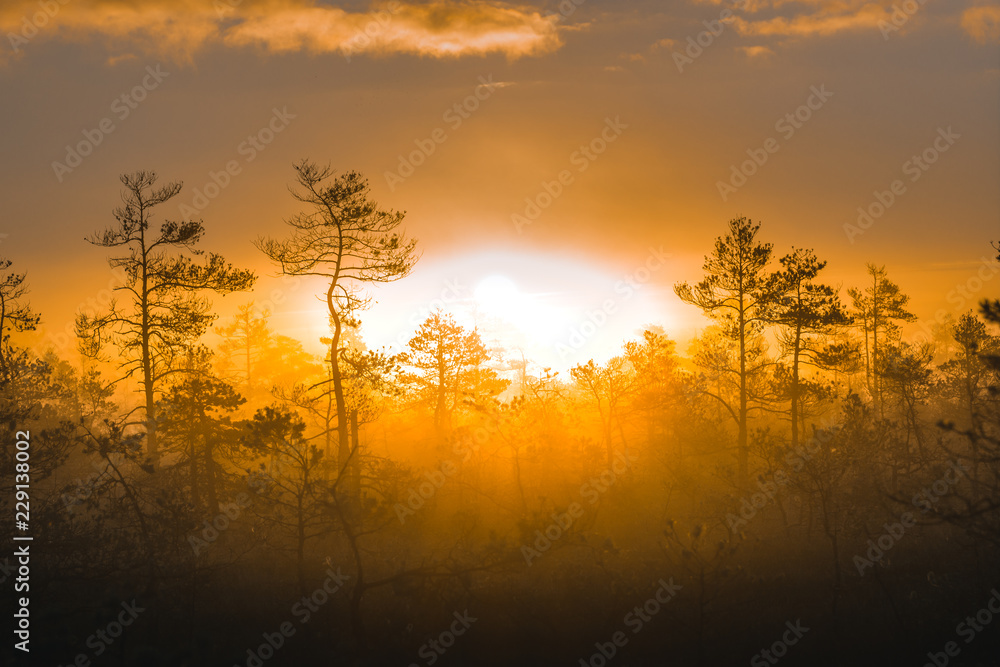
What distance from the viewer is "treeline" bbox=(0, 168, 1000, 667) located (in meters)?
17.7

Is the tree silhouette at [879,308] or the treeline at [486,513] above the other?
the tree silhouette at [879,308]

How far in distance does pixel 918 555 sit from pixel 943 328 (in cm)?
6595

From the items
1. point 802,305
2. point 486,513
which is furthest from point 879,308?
point 486,513

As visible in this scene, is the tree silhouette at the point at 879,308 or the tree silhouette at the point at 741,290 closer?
the tree silhouette at the point at 741,290

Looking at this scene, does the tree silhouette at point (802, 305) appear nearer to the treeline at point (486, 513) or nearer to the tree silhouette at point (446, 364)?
the treeline at point (486, 513)

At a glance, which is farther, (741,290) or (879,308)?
(879,308)

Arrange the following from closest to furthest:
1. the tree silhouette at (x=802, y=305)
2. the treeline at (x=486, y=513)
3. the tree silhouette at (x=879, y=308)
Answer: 1. the treeline at (x=486, y=513)
2. the tree silhouette at (x=802, y=305)
3. the tree silhouette at (x=879, y=308)

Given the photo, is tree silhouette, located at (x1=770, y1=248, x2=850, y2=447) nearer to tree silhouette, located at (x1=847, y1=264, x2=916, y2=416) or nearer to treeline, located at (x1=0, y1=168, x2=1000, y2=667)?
treeline, located at (x1=0, y1=168, x2=1000, y2=667)

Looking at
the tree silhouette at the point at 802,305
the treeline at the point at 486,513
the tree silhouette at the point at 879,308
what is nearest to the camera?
the treeline at the point at 486,513

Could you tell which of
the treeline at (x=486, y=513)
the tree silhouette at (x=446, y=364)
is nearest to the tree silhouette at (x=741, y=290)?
the treeline at (x=486, y=513)

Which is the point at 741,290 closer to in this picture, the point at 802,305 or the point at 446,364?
the point at 802,305

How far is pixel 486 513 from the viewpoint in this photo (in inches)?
1245

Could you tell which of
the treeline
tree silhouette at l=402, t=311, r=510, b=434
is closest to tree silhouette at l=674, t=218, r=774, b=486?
the treeline

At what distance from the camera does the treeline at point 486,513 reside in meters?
17.7
